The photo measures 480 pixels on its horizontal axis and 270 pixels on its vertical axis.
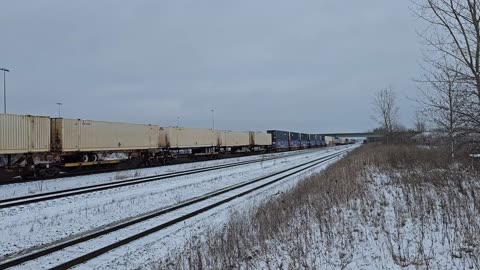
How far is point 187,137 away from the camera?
157 ft

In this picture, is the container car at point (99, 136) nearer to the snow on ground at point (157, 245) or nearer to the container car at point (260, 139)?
the snow on ground at point (157, 245)

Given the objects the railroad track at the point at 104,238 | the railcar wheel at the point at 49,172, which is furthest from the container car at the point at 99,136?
the railroad track at the point at 104,238

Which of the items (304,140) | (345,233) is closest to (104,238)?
(345,233)

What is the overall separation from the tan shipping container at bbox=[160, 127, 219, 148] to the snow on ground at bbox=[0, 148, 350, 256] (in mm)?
23258

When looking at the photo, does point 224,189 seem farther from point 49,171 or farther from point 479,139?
point 49,171

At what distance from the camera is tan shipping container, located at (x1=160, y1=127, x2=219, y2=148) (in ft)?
144

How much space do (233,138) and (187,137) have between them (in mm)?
15127

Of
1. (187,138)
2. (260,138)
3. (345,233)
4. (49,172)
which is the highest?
(260,138)

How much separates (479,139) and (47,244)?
43.0 ft

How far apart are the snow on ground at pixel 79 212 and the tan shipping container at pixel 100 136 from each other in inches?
417

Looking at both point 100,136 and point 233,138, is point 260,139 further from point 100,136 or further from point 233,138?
point 100,136

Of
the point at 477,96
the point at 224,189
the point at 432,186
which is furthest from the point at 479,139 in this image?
the point at 224,189

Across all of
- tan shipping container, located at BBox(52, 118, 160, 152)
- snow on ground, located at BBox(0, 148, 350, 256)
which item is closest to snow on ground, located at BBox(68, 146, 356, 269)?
snow on ground, located at BBox(0, 148, 350, 256)

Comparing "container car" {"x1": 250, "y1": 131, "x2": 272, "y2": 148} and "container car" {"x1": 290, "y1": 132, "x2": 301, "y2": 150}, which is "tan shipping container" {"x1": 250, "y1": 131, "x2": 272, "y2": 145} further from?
"container car" {"x1": 290, "y1": 132, "x2": 301, "y2": 150}
